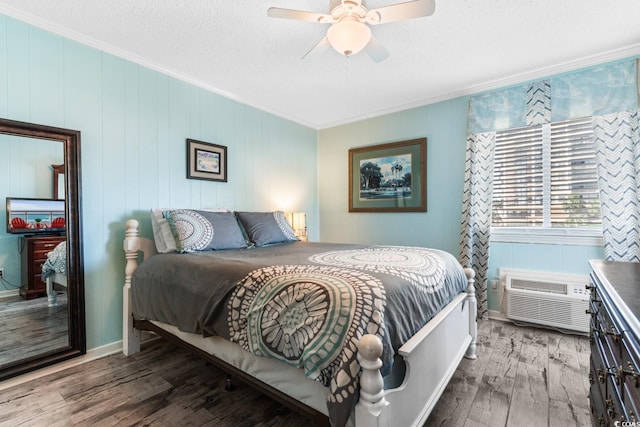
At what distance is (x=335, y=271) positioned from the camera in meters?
1.41

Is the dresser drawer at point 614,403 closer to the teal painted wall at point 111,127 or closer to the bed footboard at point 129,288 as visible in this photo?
the bed footboard at point 129,288

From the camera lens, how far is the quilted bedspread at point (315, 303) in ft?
3.50

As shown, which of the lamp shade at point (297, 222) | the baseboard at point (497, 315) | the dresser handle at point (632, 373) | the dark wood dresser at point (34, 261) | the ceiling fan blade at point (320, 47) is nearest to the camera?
the dresser handle at point (632, 373)

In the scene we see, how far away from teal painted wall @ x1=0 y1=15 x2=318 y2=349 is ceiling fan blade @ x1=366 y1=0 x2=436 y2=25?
1986 millimetres

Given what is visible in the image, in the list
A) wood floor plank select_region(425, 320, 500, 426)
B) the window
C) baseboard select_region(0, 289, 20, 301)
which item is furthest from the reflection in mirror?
the window

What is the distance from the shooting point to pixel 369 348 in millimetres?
934

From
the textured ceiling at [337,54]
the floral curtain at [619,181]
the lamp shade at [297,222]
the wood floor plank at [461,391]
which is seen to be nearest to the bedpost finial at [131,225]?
the textured ceiling at [337,54]

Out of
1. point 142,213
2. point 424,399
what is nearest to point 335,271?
point 424,399

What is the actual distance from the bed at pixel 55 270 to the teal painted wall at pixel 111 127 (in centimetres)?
13

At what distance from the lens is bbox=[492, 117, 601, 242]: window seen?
8.51ft

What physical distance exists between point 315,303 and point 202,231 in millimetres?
1509

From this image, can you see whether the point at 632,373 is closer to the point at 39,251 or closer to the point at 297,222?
the point at 39,251

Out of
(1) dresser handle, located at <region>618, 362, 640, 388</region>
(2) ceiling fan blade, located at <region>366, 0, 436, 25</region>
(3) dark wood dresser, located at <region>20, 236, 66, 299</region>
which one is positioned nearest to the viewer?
(1) dresser handle, located at <region>618, 362, 640, 388</region>

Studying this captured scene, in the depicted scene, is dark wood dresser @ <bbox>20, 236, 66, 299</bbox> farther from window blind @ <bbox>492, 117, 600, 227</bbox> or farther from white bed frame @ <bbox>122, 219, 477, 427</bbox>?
window blind @ <bbox>492, 117, 600, 227</bbox>
